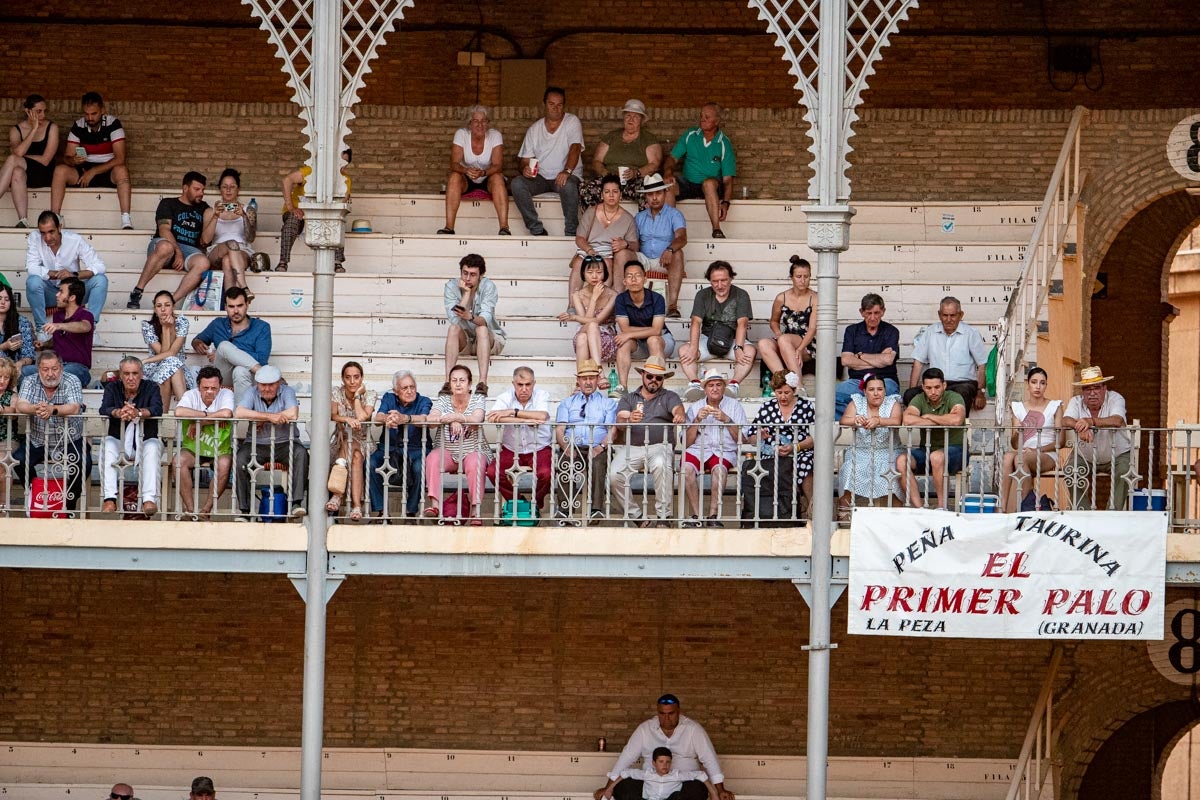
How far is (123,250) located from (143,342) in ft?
5.11

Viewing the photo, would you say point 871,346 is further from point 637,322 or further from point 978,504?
point 978,504

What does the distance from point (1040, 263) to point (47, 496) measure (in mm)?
8093

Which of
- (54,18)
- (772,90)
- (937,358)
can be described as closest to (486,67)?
(772,90)

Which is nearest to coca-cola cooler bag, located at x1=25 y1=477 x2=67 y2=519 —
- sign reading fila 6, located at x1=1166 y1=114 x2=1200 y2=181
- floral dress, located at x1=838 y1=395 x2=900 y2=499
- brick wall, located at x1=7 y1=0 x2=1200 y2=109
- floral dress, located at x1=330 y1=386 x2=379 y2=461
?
floral dress, located at x1=330 y1=386 x2=379 y2=461

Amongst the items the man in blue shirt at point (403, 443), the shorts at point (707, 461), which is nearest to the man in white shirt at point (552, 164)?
the man in blue shirt at point (403, 443)

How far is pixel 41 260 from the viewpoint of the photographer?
17078mm

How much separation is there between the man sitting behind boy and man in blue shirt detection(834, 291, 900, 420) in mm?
2977

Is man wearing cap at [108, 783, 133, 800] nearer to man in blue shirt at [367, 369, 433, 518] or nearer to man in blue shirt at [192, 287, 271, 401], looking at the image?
man in blue shirt at [367, 369, 433, 518]

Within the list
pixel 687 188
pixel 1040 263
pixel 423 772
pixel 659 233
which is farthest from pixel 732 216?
pixel 423 772

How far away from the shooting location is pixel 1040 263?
1745 centimetres

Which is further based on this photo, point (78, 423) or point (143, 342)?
point (143, 342)

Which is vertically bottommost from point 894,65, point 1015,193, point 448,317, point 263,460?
point 263,460

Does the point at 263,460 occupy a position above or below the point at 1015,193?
below

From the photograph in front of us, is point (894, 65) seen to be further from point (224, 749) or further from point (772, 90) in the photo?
point (224, 749)
